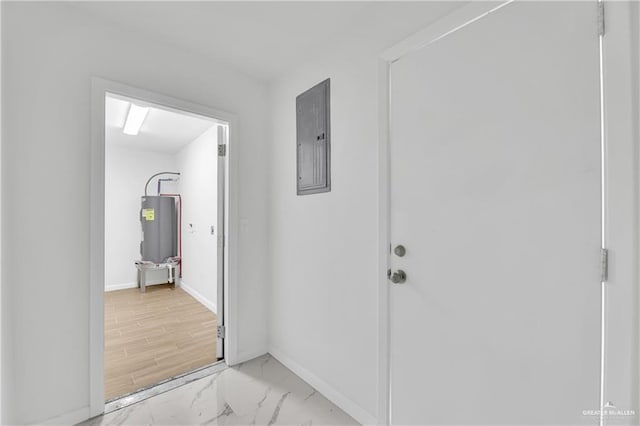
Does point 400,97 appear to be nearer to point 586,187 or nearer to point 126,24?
point 586,187

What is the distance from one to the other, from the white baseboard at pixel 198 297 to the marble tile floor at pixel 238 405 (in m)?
1.58

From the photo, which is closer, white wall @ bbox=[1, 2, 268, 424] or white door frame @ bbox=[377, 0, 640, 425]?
white door frame @ bbox=[377, 0, 640, 425]

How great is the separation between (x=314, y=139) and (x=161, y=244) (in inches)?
147

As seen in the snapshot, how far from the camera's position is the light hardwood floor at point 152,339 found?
207cm

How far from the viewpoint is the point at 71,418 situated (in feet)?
5.07

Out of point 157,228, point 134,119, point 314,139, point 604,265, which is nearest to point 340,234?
point 314,139

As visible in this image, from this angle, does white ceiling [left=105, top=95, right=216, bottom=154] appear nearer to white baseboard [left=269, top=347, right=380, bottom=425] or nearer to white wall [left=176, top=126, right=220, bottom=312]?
white wall [left=176, top=126, right=220, bottom=312]

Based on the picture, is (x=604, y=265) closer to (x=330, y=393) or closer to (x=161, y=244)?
(x=330, y=393)

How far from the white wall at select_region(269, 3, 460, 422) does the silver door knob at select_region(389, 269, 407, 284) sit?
130 millimetres

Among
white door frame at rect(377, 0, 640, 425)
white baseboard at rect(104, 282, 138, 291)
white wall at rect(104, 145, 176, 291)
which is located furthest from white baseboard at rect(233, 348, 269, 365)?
white baseboard at rect(104, 282, 138, 291)

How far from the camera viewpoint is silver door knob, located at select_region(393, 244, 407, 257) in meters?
1.38

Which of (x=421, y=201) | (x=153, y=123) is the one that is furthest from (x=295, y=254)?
(x=153, y=123)

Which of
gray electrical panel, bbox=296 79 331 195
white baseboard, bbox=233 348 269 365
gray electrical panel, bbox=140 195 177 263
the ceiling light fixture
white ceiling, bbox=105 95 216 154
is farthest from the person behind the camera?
gray electrical panel, bbox=140 195 177 263

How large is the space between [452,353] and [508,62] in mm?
1195
